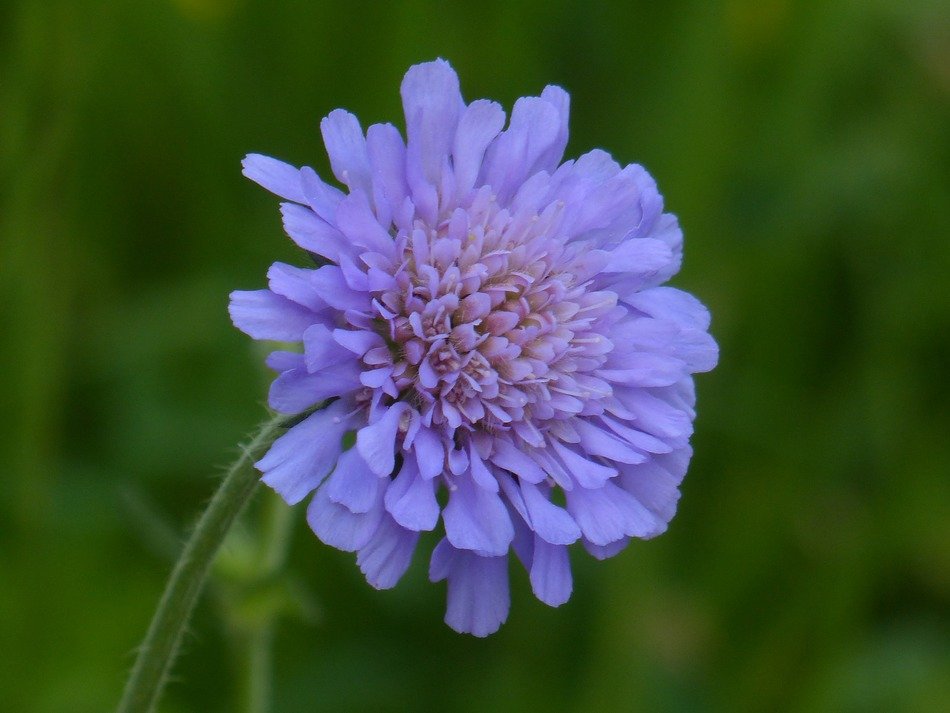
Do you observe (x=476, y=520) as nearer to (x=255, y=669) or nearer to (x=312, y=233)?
(x=312, y=233)

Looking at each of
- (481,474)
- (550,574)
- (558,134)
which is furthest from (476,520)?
(558,134)

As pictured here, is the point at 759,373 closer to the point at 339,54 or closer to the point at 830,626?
the point at 830,626

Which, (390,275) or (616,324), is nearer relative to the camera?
(390,275)

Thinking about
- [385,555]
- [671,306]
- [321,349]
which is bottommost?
[385,555]

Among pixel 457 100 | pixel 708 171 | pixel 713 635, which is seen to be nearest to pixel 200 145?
pixel 708 171

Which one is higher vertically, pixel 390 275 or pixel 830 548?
pixel 390 275

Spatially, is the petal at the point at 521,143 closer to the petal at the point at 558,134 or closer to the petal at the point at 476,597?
the petal at the point at 558,134
